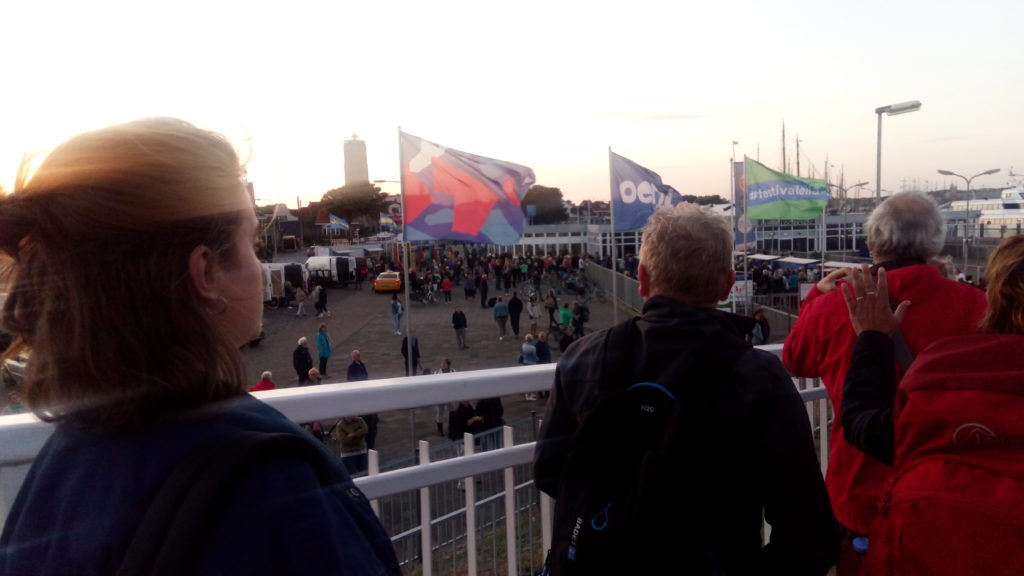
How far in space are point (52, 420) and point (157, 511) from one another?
0.75ft

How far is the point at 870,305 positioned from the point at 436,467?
3.99 ft

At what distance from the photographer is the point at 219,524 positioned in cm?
78

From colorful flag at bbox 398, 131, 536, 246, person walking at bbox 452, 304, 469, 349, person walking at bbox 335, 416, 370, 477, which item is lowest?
person walking at bbox 452, 304, 469, 349

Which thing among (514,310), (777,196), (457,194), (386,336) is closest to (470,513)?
(457,194)

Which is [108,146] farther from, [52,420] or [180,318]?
[52,420]

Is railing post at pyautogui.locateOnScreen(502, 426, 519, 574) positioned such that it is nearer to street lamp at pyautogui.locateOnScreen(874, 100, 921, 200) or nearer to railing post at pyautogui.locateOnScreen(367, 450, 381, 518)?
railing post at pyautogui.locateOnScreen(367, 450, 381, 518)

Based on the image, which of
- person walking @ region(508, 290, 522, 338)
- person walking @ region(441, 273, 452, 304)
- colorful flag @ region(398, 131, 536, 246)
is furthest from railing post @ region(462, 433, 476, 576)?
person walking @ region(441, 273, 452, 304)

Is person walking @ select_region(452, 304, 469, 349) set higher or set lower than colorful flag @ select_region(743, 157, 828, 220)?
lower

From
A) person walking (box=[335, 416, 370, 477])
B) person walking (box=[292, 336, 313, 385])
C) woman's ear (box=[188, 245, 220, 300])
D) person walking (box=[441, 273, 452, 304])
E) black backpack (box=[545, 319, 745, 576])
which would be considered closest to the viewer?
woman's ear (box=[188, 245, 220, 300])

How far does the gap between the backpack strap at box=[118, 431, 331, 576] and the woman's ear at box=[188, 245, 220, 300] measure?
0.19 meters

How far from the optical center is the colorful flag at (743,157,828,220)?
20.8 meters

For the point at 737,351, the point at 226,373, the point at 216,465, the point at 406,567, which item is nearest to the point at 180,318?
the point at 226,373

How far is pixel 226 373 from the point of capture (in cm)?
92

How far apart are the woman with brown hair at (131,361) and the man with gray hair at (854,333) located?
4.98 feet
